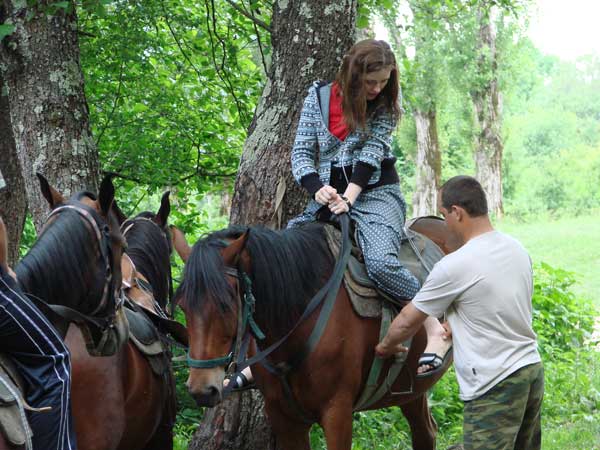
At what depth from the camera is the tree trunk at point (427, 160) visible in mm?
28984

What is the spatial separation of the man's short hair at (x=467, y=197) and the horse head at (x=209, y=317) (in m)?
1.02

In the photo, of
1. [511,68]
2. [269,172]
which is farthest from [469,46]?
[269,172]

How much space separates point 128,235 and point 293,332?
1.40 meters

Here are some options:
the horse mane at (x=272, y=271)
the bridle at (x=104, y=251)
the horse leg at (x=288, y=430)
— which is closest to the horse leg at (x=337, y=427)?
the horse leg at (x=288, y=430)

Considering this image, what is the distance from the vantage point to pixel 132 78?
898 cm

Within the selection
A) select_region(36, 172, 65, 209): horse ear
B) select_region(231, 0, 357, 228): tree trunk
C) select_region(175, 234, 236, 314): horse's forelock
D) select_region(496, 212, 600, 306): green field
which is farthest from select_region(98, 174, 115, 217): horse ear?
select_region(496, 212, 600, 306): green field

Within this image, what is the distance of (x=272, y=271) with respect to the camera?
429 cm

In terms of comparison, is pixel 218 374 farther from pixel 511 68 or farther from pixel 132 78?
pixel 511 68

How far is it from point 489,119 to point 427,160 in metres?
3.48

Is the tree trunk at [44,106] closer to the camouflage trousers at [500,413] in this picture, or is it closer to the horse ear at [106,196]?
the horse ear at [106,196]

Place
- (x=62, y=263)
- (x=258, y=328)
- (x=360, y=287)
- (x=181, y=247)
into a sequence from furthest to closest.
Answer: (x=360, y=287), (x=181, y=247), (x=258, y=328), (x=62, y=263)

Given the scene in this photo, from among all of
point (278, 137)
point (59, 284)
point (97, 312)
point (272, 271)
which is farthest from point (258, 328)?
point (278, 137)

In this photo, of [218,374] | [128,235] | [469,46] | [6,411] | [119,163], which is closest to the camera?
[6,411]

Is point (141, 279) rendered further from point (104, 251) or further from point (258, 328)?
point (104, 251)
